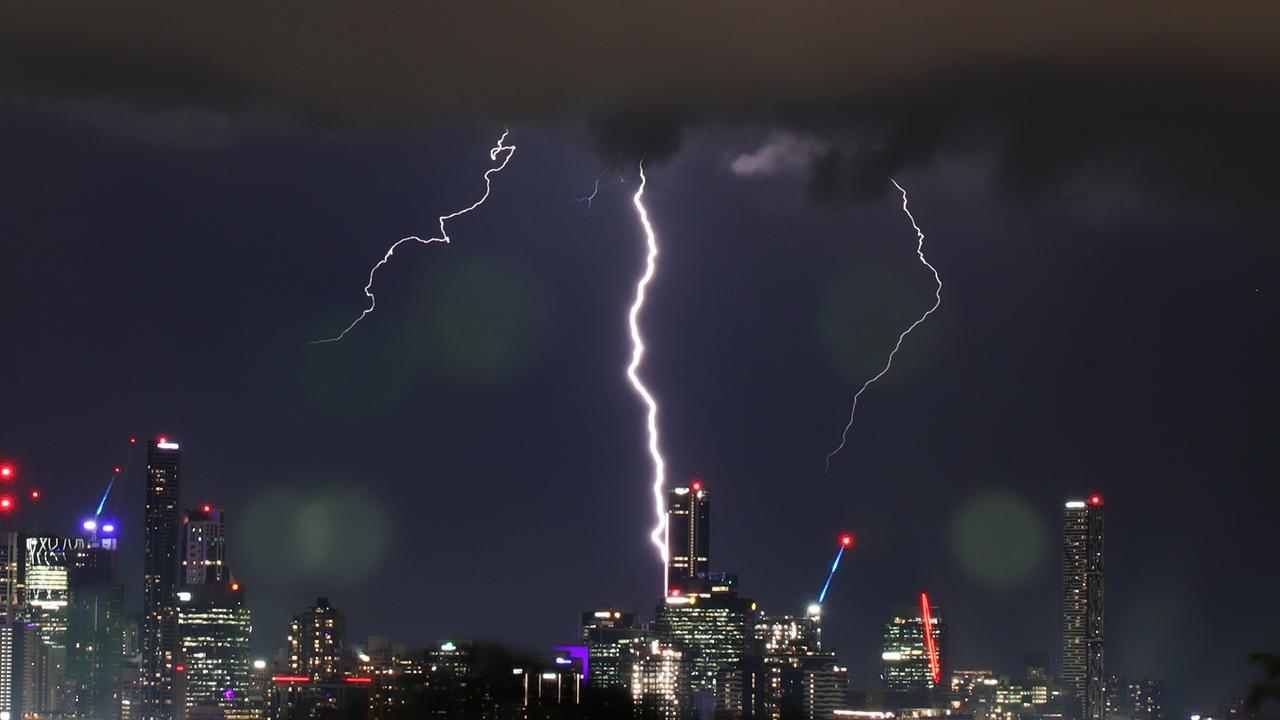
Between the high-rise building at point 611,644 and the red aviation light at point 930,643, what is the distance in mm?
19666

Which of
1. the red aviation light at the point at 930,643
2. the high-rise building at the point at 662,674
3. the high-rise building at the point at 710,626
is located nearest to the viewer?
the high-rise building at the point at 662,674

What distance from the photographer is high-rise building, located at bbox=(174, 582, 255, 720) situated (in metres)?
102

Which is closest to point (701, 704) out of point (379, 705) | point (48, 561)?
point (379, 705)

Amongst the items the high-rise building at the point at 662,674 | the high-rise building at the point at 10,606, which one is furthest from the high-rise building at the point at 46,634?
the high-rise building at the point at 662,674

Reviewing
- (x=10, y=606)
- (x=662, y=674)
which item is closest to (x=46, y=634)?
(x=10, y=606)

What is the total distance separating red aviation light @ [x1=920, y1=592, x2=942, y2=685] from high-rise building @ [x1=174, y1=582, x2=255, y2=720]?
33708 millimetres

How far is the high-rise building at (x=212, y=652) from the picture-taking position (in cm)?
10181

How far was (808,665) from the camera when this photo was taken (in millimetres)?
101625

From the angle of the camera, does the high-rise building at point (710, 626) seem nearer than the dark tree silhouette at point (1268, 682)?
No

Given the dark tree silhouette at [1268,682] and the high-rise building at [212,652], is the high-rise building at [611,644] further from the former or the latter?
the dark tree silhouette at [1268,682]

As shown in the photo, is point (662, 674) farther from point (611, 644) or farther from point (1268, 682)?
point (1268, 682)

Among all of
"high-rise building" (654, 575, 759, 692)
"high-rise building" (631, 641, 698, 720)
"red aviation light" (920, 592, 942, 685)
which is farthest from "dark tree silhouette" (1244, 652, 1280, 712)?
"red aviation light" (920, 592, 942, 685)

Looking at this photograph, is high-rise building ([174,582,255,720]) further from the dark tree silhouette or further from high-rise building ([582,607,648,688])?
the dark tree silhouette

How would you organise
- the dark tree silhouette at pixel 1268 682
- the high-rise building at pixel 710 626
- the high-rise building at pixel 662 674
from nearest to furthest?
the dark tree silhouette at pixel 1268 682
the high-rise building at pixel 662 674
the high-rise building at pixel 710 626
